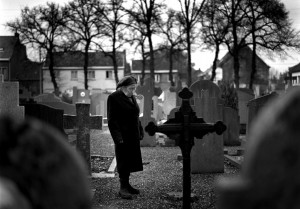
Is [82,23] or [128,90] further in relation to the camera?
[82,23]

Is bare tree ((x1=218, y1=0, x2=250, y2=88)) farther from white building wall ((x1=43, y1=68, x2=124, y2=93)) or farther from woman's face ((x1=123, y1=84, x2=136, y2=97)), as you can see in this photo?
white building wall ((x1=43, y1=68, x2=124, y2=93))

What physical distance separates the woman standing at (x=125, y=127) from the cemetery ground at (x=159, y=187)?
0.32m

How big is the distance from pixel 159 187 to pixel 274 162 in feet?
23.3

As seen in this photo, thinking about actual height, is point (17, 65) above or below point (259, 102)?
above

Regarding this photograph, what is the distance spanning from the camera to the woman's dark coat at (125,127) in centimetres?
689

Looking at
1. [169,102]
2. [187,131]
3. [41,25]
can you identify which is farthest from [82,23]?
[187,131]

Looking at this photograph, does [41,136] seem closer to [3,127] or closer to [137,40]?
[3,127]

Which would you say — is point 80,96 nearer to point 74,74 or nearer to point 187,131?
point 187,131

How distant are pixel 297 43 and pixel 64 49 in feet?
65.5

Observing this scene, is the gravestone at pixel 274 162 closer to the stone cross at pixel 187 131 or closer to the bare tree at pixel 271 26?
the stone cross at pixel 187 131

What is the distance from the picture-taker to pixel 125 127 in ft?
22.7

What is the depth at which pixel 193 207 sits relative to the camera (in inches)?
251

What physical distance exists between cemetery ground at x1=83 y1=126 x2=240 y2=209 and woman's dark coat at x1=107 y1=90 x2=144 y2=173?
54 centimetres

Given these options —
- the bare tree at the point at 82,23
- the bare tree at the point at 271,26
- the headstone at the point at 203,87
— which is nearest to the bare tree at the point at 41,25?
the bare tree at the point at 82,23
